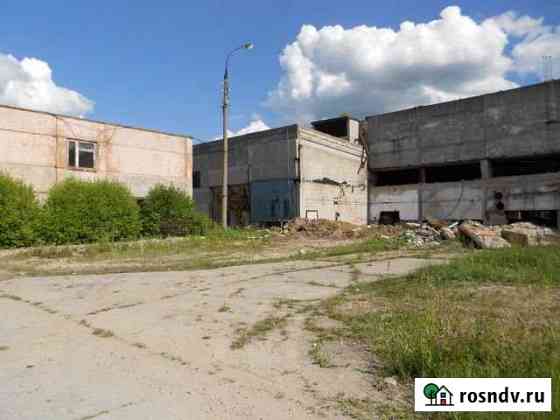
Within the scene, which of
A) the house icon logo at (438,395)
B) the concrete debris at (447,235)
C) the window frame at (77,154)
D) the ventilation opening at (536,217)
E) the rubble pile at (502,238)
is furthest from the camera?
the ventilation opening at (536,217)

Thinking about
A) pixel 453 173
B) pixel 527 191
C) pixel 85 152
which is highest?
pixel 453 173

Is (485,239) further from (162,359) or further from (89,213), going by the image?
(89,213)

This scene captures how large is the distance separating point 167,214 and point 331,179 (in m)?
13.4

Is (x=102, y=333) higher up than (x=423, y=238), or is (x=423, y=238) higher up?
(x=423, y=238)

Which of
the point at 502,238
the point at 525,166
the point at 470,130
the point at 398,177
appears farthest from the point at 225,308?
the point at 398,177

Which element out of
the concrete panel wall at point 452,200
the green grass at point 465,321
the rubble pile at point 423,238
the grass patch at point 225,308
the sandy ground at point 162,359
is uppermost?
the concrete panel wall at point 452,200

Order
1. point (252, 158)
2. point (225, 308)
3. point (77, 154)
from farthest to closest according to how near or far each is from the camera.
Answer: point (252, 158), point (77, 154), point (225, 308)

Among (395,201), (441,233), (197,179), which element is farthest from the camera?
(197,179)

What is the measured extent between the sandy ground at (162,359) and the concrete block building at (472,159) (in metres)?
24.0

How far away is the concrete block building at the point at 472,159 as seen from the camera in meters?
26.8

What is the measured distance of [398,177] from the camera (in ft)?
115

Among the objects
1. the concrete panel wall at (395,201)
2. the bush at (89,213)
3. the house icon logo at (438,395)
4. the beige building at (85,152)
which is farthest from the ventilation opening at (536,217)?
the house icon logo at (438,395)

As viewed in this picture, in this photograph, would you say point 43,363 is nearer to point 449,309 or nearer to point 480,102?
point 449,309

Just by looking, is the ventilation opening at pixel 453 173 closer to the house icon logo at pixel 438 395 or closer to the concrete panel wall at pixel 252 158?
the concrete panel wall at pixel 252 158
